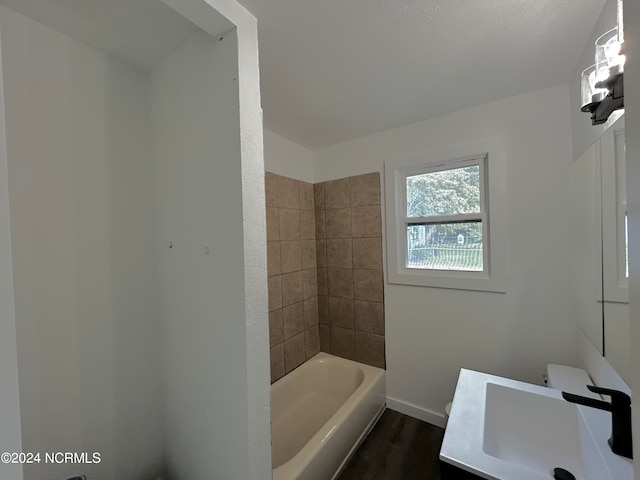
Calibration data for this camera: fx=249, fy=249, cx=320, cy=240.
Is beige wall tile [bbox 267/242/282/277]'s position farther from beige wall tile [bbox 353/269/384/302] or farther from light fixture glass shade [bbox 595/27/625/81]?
light fixture glass shade [bbox 595/27/625/81]

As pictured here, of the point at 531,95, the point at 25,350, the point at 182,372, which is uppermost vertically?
the point at 531,95

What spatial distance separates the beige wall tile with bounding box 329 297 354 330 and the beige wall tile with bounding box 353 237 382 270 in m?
0.36

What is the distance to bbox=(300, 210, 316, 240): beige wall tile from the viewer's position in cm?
229

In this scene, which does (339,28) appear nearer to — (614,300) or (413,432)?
(614,300)

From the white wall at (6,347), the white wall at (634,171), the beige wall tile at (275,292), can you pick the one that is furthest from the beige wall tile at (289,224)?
the white wall at (634,171)

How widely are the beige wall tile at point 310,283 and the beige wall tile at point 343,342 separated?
0.39 m

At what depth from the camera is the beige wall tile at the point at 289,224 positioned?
2095mm

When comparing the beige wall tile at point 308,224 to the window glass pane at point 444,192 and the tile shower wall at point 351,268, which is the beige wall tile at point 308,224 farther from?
the window glass pane at point 444,192

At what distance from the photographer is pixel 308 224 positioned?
2.36m

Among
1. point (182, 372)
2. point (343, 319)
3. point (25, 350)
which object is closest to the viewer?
point (25, 350)

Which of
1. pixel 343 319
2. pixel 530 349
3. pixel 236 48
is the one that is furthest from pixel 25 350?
pixel 530 349

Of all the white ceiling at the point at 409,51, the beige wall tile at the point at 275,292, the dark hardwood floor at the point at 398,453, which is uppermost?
the white ceiling at the point at 409,51

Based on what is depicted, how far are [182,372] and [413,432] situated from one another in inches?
66.1

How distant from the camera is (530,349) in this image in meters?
1.56
